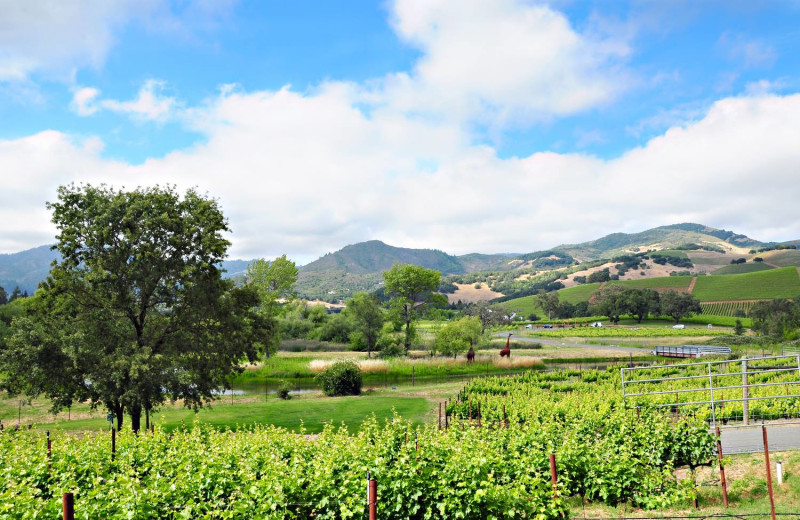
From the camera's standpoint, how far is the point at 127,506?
7.29 m

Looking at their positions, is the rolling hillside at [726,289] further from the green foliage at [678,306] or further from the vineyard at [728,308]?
the green foliage at [678,306]

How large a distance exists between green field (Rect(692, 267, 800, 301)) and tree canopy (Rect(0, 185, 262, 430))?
134 m

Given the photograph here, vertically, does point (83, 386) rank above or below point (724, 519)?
above

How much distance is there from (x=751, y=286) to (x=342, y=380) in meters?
137

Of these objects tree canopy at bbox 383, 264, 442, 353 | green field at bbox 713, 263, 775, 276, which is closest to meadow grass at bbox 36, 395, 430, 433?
tree canopy at bbox 383, 264, 442, 353

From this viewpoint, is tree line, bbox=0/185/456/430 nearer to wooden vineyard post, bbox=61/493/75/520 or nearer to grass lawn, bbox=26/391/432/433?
grass lawn, bbox=26/391/432/433

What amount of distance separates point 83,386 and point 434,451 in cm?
1747

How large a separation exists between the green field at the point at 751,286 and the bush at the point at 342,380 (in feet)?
397

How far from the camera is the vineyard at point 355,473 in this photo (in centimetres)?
787

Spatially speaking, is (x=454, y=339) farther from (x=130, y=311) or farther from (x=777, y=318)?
(x=777, y=318)

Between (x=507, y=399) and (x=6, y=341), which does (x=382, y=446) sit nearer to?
(x=507, y=399)

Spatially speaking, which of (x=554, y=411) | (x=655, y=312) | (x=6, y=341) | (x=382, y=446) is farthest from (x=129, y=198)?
(x=655, y=312)

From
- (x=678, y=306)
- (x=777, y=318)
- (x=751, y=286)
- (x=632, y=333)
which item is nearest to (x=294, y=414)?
(x=777, y=318)

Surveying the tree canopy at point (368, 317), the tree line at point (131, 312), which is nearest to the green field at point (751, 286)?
the tree canopy at point (368, 317)
